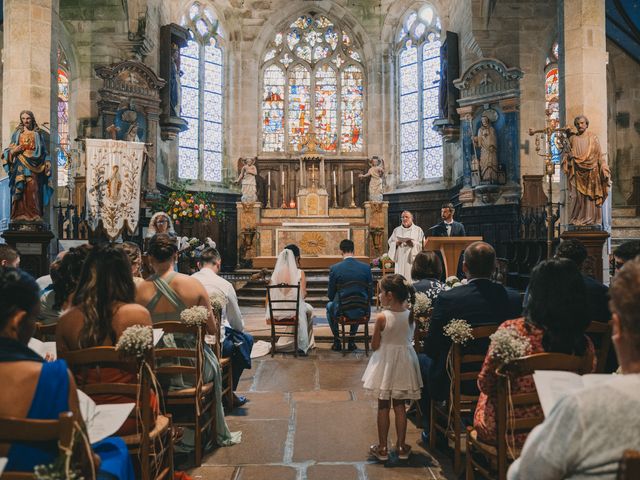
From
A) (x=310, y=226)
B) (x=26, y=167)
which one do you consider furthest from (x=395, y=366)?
(x=310, y=226)

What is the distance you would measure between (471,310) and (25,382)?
246cm

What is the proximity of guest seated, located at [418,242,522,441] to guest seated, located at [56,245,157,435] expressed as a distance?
67.2 inches

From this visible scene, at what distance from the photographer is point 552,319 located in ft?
7.92

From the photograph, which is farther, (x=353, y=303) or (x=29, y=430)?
(x=353, y=303)

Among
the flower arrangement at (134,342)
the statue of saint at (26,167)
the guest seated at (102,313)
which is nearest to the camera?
the flower arrangement at (134,342)

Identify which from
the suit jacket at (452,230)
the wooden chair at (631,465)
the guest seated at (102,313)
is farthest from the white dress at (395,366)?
the suit jacket at (452,230)

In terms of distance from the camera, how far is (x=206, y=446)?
3979 millimetres

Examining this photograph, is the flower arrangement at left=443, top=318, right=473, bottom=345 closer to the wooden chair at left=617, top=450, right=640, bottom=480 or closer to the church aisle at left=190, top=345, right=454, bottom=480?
the church aisle at left=190, top=345, right=454, bottom=480

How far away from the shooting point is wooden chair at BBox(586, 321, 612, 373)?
10.00 feet

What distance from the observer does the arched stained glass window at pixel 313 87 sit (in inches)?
743

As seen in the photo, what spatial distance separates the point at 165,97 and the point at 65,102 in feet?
7.64

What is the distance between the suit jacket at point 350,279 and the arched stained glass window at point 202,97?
1101cm

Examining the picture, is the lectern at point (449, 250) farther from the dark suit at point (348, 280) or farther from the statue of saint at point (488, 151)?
the statue of saint at point (488, 151)

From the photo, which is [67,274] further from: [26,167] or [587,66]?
[587,66]
